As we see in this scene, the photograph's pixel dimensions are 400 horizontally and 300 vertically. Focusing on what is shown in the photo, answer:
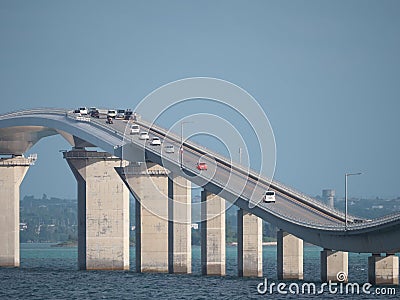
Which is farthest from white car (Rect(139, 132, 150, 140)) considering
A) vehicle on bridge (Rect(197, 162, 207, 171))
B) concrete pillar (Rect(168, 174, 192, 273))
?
vehicle on bridge (Rect(197, 162, 207, 171))

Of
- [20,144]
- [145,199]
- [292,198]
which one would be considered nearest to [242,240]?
[292,198]

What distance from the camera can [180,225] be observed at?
117 metres

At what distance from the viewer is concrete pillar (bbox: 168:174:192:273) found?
116688mm

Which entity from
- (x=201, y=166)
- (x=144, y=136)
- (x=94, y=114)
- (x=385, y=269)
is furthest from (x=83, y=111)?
(x=385, y=269)

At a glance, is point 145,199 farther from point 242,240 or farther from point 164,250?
point 242,240

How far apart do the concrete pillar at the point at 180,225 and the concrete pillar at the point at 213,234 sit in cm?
349

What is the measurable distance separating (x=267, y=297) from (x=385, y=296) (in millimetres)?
7410

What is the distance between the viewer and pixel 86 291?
320 ft

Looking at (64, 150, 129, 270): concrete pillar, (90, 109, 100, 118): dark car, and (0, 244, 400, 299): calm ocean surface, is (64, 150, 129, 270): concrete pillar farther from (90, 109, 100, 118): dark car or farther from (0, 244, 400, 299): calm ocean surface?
(90, 109, 100, 118): dark car

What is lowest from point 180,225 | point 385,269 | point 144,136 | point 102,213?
point 385,269

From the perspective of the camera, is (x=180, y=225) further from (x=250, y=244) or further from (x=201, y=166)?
(x=250, y=244)

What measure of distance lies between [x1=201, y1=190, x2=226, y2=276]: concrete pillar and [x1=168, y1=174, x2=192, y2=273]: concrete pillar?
3494 millimetres

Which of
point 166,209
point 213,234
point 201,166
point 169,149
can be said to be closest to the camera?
point 201,166

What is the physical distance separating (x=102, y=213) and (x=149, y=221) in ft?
23.3
